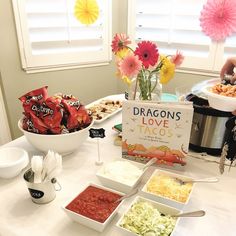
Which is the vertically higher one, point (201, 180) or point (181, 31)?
point (181, 31)

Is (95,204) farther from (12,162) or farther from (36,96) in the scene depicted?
(36,96)

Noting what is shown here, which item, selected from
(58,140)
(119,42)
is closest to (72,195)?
(58,140)

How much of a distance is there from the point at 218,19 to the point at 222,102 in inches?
40.4

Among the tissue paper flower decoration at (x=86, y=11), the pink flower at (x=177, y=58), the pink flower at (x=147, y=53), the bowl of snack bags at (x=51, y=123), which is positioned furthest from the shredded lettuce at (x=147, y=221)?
the tissue paper flower decoration at (x=86, y=11)

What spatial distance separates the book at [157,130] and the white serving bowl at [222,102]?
0.07m

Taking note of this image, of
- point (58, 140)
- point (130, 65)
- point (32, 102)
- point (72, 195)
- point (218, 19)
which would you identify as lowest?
point (72, 195)

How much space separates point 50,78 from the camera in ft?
6.70

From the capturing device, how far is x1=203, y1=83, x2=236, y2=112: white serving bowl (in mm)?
790

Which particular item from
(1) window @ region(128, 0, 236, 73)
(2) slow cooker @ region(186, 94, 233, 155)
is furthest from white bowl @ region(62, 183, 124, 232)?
(1) window @ region(128, 0, 236, 73)

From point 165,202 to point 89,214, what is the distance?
0.22 metres

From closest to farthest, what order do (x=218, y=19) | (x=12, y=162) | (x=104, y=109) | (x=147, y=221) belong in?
(x=147, y=221), (x=12, y=162), (x=104, y=109), (x=218, y=19)

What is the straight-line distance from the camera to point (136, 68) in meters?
0.90

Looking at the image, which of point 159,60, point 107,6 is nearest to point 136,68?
point 159,60

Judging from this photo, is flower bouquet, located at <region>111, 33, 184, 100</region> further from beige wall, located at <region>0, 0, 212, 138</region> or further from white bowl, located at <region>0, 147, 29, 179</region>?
beige wall, located at <region>0, 0, 212, 138</region>
